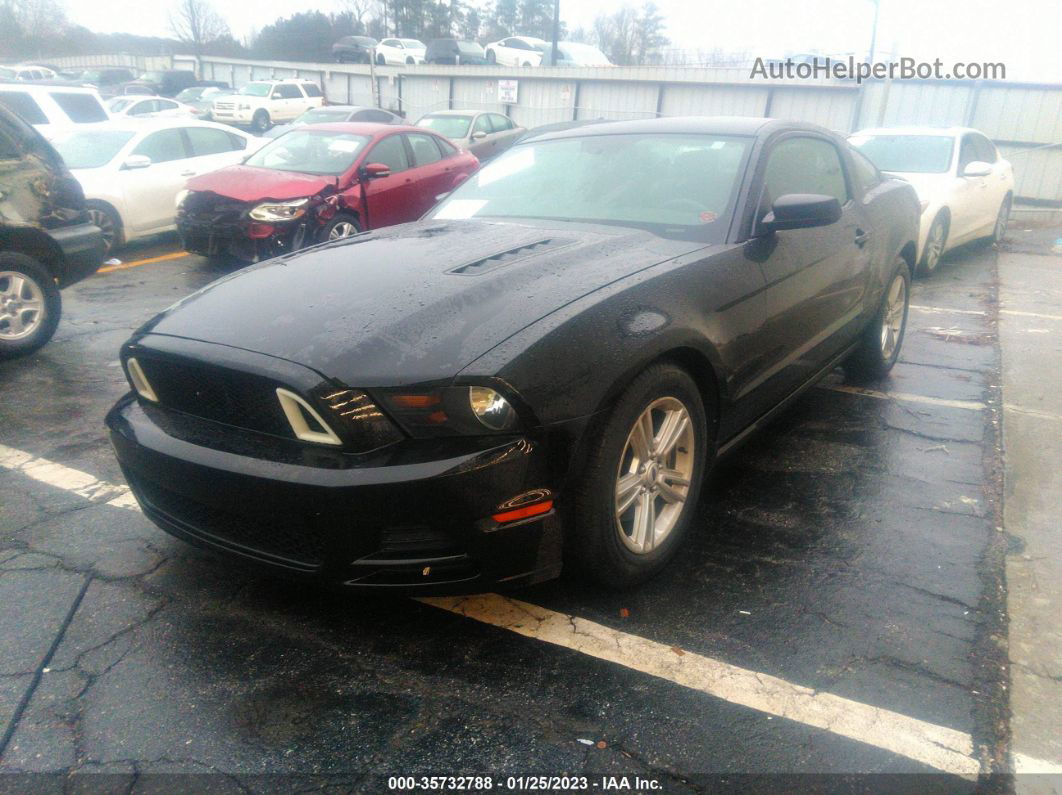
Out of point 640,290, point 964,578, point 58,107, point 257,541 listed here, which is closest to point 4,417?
point 257,541

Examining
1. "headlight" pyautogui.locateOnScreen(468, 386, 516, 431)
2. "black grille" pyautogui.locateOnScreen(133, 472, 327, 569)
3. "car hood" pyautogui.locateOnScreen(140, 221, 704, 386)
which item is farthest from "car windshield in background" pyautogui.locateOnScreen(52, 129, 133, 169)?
"headlight" pyautogui.locateOnScreen(468, 386, 516, 431)

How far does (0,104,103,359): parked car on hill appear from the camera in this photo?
5297mm

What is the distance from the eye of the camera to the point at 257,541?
2.39 meters

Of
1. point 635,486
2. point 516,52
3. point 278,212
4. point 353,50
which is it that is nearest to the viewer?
point 635,486

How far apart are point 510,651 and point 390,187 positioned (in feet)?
22.7

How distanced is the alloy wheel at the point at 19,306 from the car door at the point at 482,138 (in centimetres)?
994

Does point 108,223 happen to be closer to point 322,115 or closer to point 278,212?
point 278,212

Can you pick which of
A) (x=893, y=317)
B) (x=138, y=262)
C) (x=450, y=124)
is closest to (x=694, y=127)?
(x=893, y=317)

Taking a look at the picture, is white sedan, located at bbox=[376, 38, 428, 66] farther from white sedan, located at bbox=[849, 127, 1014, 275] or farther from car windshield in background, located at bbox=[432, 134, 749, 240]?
car windshield in background, located at bbox=[432, 134, 749, 240]

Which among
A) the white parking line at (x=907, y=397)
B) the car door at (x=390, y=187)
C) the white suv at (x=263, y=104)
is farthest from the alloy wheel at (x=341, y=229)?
the white suv at (x=263, y=104)

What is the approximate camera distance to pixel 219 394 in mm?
2410

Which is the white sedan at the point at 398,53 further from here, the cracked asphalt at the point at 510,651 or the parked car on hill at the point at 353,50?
the cracked asphalt at the point at 510,651

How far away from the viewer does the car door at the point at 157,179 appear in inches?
356

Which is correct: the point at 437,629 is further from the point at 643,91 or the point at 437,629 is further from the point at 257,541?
the point at 643,91
